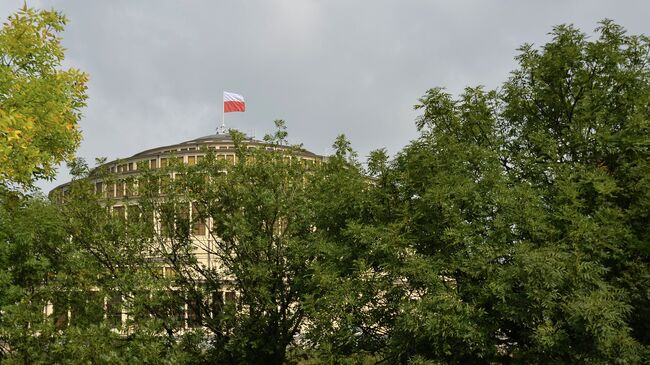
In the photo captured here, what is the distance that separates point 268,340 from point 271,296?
1360mm

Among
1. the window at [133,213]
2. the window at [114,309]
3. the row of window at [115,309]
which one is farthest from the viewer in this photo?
the window at [133,213]

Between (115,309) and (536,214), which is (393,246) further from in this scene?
(115,309)

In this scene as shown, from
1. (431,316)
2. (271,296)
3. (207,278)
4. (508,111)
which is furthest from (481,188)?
(207,278)

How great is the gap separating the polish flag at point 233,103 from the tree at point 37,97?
4755cm

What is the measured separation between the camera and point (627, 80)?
1909 cm

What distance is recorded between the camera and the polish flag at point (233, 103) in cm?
6512

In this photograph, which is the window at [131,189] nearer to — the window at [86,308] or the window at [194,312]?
the window at [86,308]

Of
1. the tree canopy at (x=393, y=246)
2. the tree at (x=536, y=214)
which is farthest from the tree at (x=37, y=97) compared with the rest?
the tree at (x=536, y=214)

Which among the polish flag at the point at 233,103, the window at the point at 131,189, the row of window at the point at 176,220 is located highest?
the polish flag at the point at 233,103

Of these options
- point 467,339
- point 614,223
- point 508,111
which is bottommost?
point 467,339

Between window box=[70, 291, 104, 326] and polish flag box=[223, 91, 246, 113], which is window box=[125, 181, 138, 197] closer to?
window box=[70, 291, 104, 326]

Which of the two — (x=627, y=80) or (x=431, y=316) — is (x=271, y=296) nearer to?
(x=431, y=316)

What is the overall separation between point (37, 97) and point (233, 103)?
50.9m

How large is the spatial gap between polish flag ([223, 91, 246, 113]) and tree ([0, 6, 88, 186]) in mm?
47549
